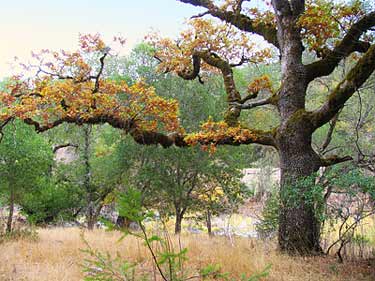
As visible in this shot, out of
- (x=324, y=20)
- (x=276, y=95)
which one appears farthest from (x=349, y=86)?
(x=276, y=95)

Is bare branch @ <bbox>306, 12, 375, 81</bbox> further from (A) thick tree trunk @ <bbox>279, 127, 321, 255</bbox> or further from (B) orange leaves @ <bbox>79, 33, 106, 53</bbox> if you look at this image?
(B) orange leaves @ <bbox>79, 33, 106, 53</bbox>

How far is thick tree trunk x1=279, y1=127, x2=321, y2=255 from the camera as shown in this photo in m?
6.98

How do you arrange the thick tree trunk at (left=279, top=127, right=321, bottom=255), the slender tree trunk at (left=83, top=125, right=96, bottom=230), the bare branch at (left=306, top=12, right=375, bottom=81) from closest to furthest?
the thick tree trunk at (left=279, top=127, right=321, bottom=255), the bare branch at (left=306, top=12, right=375, bottom=81), the slender tree trunk at (left=83, top=125, right=96, bottom=230)

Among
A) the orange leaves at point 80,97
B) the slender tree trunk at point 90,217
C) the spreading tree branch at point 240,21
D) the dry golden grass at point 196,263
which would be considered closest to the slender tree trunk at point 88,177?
the slender tree trunk at point 90,217

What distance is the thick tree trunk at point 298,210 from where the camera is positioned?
22.9 ft

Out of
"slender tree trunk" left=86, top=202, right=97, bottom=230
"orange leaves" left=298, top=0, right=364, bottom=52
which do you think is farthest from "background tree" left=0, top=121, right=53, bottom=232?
"orange leaves" left=298, top=0, right=364, bottom=52

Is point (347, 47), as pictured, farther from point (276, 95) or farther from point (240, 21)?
point (240, 21)

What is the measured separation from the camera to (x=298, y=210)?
702 cm

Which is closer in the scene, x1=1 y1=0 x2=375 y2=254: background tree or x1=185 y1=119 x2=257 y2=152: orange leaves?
x1=1 y1=0 x2=375 y2=254: background tree

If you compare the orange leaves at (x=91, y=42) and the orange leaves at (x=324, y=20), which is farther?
the orange leaves at (x=91, y=42)

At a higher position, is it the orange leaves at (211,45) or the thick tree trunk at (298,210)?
the orange leaves at (211,45)

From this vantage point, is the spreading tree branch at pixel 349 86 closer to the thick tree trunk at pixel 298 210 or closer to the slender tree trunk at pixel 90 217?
the thick tree trunk at pixel 298 210

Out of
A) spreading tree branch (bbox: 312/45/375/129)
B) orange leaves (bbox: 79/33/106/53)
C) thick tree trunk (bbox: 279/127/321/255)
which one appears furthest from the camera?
orange leaves (bbox: 79/33/106/53)

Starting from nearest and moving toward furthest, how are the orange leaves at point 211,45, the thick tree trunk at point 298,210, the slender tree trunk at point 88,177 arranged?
the thick tree trunk at point 298,210
the orange leaves at point 211,45
the slender tree trunk at point 88,177
